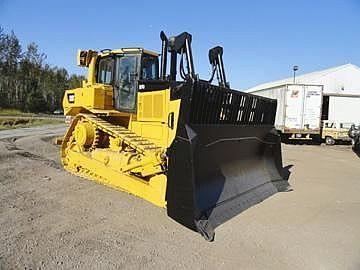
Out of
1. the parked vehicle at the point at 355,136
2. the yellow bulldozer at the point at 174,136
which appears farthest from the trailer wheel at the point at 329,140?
the yellow bulldozer at the point at 174,136

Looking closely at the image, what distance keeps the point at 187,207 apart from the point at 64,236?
150 centimetres

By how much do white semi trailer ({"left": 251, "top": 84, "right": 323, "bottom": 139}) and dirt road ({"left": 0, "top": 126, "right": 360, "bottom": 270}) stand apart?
13824mm

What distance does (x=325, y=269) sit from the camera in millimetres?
4301

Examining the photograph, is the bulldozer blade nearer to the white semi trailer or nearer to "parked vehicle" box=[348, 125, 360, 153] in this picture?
"parked vehicle" box=[348, 125, 360, 153]

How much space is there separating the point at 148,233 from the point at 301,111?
17.8 metres

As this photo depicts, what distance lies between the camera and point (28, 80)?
49562 millimetres

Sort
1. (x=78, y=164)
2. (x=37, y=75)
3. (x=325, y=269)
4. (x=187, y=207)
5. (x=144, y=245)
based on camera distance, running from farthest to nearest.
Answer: (x=37, y=75) → (x=78, y=164) → (x=187, y=207) → (x=144, y=245) → (x=325, y=269)

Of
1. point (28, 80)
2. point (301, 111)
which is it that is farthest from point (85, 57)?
point (28, 80)

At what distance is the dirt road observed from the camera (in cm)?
432

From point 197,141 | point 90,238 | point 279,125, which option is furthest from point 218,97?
point 279,125

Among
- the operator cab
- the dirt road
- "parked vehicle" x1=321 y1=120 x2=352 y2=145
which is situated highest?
the operator cab

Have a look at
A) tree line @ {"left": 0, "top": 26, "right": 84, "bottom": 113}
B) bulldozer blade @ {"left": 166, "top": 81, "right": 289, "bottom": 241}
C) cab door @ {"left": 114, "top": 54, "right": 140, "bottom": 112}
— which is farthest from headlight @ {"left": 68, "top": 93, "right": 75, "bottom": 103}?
tree line @ {"left": 0, "top": 26, "right": 84, "bottom": 113}

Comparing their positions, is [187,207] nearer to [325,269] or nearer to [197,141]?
[197,141]

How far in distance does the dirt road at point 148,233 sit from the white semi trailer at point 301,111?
45.4 feet
